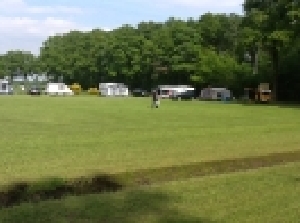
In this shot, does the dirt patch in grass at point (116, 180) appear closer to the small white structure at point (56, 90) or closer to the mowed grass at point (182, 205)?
the mowed grass at point (182, 205)

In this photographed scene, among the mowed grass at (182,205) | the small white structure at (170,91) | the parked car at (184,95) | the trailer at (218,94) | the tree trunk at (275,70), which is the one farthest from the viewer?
the small white structure at (170,91)

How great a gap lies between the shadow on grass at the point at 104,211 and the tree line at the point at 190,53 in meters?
43.8

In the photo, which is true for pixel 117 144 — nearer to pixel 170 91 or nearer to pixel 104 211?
pixel 104 211

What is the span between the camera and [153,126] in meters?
25.2

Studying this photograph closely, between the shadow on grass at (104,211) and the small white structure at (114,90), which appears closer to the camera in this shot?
the shadow on grass at (104,211)

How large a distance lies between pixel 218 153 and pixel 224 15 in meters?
84.0

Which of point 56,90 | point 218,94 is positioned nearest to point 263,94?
point 218,94

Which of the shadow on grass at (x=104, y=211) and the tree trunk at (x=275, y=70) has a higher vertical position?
the tree trunk at (x=275, y=70)

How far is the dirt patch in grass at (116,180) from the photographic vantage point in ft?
31.9

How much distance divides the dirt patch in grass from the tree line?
38070 mm

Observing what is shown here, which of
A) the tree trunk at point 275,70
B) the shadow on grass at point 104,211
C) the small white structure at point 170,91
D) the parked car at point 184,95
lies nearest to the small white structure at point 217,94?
the parked car at point 184,95

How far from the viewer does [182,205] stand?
856 cm

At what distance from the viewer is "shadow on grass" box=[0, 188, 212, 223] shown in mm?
7500

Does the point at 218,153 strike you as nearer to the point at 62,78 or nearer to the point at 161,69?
the point at 161,69
